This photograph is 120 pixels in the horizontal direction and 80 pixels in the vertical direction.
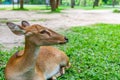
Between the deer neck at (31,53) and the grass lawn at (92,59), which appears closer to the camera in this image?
the deer neck at (31,53)

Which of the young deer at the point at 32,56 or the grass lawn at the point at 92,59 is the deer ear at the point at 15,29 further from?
the grass lawn at the point at 92,59

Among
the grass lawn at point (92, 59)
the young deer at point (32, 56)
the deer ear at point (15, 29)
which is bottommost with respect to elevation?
the grass lawn at point (92, 59)

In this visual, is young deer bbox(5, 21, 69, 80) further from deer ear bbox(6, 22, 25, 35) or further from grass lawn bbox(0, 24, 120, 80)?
grass lawn bbox(0, 24, 120, 80)

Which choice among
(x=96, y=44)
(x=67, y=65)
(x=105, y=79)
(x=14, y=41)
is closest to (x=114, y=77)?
(x=105, y=79)

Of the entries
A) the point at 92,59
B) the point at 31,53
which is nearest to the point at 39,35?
the point at 31,53

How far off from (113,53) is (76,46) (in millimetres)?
1131

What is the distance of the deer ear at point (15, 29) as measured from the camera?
13.2 ft

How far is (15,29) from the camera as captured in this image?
405 cm

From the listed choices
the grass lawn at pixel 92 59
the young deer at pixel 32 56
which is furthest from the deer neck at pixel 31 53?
the grass lawn at pixel 92 59

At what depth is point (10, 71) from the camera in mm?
4586

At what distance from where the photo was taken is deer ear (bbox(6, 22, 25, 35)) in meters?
4.01

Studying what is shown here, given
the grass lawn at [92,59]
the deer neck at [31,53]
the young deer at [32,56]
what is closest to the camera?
the young deer at [32,56]

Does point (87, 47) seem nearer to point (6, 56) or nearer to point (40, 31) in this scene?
point (6, 56)

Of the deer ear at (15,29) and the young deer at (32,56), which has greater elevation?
Answer: the deer ear at (15,29)
